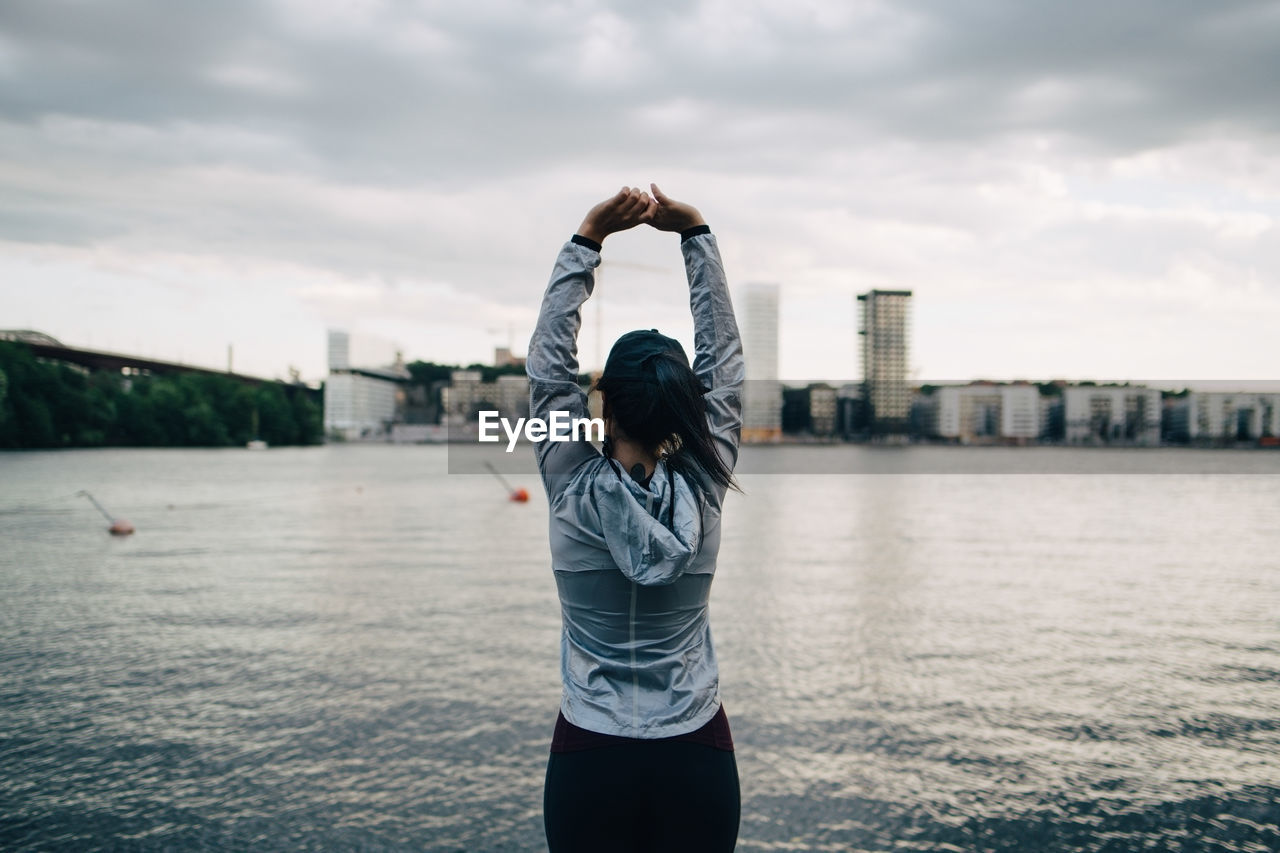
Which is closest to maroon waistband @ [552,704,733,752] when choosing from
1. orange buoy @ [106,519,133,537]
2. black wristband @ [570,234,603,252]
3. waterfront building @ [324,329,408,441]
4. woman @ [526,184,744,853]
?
woman @ [526,184,744,853]

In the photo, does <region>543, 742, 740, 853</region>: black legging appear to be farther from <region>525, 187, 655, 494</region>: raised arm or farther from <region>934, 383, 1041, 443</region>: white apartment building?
<region>934, 383, 1041, 443</region>: white apartment building

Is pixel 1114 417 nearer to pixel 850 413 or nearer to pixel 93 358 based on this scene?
pixel 850 413

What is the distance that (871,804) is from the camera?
575cm

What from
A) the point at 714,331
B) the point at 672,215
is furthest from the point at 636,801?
the point at 672,215

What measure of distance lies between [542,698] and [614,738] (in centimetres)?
649

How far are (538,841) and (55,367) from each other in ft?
326

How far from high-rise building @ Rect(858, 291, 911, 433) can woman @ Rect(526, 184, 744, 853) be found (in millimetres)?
187024

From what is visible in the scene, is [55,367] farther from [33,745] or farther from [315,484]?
[33,745]

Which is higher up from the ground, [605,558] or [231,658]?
[605,558]

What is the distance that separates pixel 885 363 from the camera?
7298 inches

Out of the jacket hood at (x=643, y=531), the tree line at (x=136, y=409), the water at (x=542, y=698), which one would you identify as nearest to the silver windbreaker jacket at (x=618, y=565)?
the jacket hood at (x=643, y=531)

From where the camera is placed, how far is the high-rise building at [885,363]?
18462cm

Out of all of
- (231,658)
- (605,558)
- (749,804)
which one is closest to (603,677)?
(605,558)

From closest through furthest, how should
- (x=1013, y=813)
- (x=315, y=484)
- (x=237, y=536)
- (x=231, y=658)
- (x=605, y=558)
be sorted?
(x=605, y=558) → (x=1013, y=813) → (x=231, y=658) → (x=237, y=536) → (x=315, y=484)
